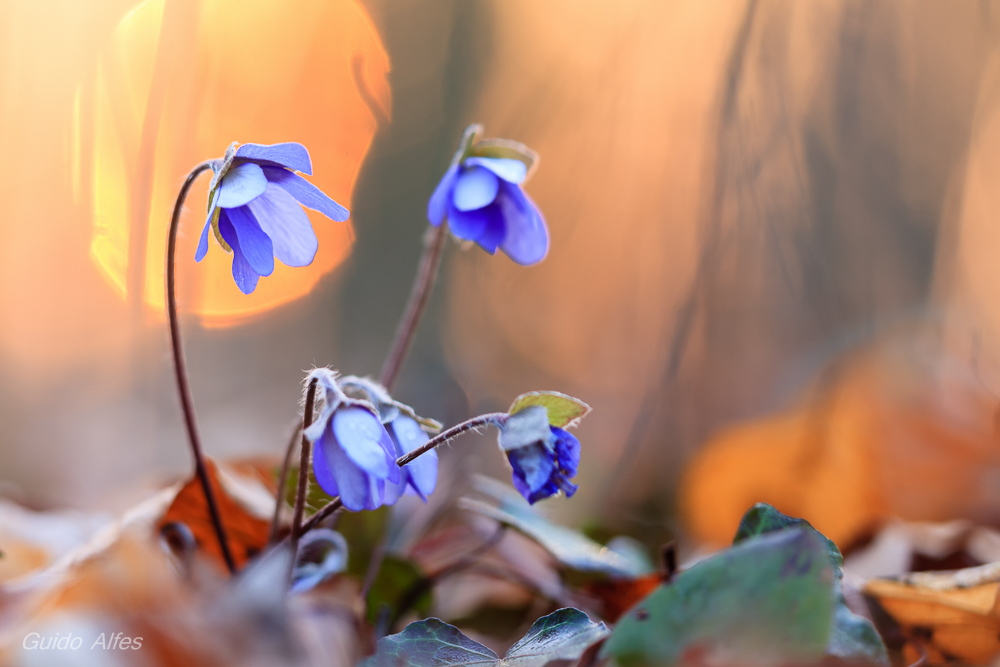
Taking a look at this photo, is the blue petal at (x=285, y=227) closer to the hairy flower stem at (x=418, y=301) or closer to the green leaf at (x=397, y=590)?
the hairy flower stem at (x=418, y=301)

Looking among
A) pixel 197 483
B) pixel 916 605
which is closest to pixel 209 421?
pixel 197 483

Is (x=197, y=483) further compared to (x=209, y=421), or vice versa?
(x=209, y=421)

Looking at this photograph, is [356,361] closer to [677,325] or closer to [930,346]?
[677,325]

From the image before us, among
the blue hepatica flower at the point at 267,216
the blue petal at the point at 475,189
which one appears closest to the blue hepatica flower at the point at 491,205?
the blue petal at the point at 475,189

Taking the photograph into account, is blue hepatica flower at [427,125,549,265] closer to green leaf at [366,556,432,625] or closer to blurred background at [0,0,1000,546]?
green leaf at [366,556,432,625]

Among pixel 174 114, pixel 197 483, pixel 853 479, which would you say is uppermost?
pixel 174 114

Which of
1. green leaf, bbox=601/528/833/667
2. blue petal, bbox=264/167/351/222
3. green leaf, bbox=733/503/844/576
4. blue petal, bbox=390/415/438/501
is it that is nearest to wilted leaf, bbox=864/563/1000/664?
green leaf, bbox=733/503/844/576
